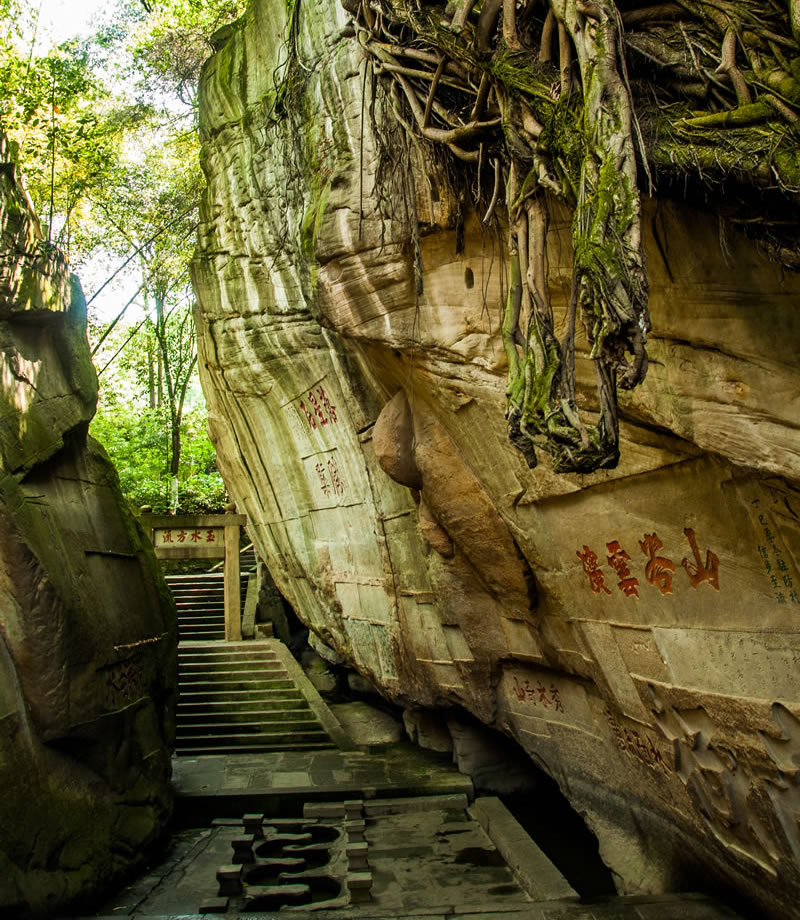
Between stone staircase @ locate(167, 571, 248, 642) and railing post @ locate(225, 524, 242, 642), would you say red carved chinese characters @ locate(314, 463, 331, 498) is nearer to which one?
railing post @ locate(225, 524, 242, 642)

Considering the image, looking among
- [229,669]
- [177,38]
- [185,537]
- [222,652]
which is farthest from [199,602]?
[177,38]

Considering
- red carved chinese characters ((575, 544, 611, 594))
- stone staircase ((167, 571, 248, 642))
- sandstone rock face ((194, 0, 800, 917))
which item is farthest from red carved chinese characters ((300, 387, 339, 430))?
stone staircase ((167, 571, 248, 642))

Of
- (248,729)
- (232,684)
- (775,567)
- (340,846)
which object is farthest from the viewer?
(232,684)

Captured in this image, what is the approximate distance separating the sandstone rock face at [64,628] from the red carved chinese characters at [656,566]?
4177 mm

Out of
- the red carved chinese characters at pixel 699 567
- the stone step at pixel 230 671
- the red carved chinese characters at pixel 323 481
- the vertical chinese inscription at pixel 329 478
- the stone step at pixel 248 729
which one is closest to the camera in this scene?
the red carved chinese characters at pixel 699 567

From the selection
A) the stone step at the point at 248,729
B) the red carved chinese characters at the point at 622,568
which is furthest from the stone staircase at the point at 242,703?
the red carved chinese characters at the point at 622,568

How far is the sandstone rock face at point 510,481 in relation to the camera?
4.29 meters

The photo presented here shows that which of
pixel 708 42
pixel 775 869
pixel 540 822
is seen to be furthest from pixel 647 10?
pixel 540 822

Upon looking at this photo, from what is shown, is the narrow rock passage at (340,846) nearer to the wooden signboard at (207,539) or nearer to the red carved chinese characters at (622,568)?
the red carved chinese characters at (622,568)

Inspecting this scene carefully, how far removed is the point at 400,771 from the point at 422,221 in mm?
6081

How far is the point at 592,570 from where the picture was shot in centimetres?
554

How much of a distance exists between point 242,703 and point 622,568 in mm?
6908

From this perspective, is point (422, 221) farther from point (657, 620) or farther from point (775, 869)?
point (775, 869)

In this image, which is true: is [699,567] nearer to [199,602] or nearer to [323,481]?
[323,481]
